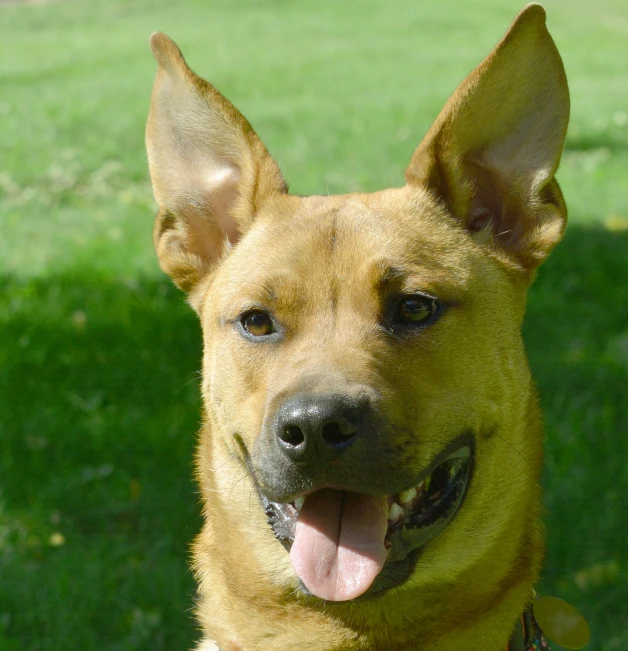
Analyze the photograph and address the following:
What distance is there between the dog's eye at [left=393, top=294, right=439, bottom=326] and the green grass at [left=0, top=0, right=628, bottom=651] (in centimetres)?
205

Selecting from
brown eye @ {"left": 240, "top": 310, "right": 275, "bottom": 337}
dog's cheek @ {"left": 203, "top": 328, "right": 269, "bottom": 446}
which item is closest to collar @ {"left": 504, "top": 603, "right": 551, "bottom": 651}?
dog's cheek @ {"left": 203, "top": 328, "right": 269, "bottom": 446}

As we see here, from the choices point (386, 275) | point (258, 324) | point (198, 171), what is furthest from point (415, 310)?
point (198, 171)

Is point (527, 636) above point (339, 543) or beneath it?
beneath

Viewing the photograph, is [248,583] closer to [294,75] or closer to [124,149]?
[124,149]

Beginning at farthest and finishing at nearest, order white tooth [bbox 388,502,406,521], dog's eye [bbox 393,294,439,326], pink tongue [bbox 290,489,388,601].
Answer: dog's eye [bbox 393,294,439,326] < white tooth [bbox 388,502,406,521] < pink tongue [bbox 290,489,388,601]

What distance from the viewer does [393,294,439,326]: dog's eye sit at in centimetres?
355

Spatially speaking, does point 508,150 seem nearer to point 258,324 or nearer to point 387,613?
point 258,324

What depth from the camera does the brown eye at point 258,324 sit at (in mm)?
3686

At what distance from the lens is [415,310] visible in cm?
355

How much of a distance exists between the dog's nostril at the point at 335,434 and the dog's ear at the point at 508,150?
3.98 ft

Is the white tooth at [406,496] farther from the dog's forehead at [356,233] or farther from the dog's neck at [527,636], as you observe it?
the dog's forehead at [356,233]

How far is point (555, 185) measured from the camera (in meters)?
3.87

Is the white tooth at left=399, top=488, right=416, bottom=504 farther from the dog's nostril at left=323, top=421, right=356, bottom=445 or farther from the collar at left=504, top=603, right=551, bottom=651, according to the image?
the collar at left=504, top=603, right=551, bottom=651

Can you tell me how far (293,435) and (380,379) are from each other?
35 cm
